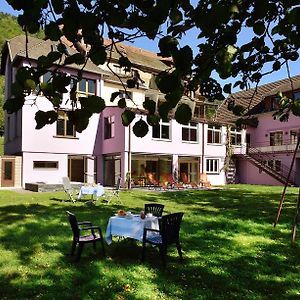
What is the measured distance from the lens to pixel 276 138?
1442 inches

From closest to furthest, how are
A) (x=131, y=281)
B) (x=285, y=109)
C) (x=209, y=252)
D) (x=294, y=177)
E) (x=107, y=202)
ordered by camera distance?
(x=285, y=109)
(x=131, y=281)
(x=209, y=252)
(x=107, y=202)
(x=294, y=177)

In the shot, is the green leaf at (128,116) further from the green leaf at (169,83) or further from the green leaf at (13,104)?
the green leaf at (13,104)

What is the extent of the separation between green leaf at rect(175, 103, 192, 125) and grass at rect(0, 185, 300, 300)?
4450 mm

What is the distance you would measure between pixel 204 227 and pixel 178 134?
63.3 feet

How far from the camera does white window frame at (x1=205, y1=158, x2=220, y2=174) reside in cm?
3200

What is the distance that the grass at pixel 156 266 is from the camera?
18.7 feet

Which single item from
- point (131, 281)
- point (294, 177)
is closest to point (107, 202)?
point (131, 281)

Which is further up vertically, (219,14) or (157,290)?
(219,14)

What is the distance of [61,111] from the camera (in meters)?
1.88

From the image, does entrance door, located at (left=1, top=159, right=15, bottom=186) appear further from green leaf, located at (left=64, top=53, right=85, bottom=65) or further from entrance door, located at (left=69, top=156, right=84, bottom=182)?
green leaf, located at (left=64, top=53, right=85, bottom=65)

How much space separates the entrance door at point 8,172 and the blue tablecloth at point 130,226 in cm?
1857

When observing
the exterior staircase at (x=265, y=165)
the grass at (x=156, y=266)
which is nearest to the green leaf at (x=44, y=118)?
the grass at (x=156, y=266)

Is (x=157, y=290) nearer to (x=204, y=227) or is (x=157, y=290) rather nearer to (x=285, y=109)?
(x=285, y=109)

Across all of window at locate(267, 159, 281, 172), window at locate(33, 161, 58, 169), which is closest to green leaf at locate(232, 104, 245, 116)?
window at locate(33, 161, 58, 169)
